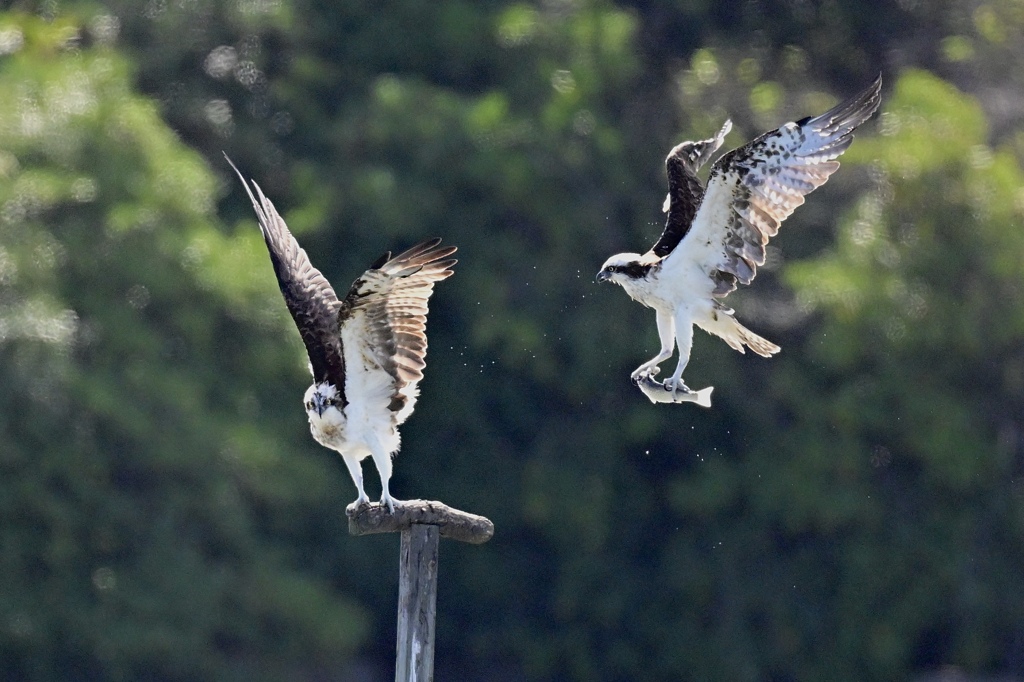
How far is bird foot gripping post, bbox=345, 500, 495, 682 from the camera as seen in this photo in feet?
27.0

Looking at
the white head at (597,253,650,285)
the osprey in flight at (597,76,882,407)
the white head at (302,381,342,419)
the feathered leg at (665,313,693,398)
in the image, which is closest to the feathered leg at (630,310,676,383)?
the osprey in flight at (597,76,882,407)

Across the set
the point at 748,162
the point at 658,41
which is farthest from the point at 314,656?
the point at 748,162

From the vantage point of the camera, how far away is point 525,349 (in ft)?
59.8

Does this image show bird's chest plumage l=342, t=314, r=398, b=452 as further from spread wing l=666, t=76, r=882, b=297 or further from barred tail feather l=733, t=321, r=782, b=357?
barred tail feather l=733, t=321, r=782, b=357

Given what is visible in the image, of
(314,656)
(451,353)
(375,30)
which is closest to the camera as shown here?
(314,656)

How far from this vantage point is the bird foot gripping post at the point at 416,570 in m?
8.22

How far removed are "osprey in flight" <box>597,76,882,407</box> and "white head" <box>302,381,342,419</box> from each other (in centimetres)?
135

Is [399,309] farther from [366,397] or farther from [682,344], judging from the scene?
[682,344]

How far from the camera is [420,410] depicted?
18.5 m

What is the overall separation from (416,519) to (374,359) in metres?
0.89

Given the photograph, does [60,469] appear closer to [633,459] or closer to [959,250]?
[633,459]

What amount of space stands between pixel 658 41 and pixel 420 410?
4.64 metres

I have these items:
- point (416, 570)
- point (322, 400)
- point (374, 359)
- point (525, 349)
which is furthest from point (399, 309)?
point (525, 349)

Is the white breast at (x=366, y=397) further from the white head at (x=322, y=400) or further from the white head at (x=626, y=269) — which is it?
the white head at (x=626, y=269)
